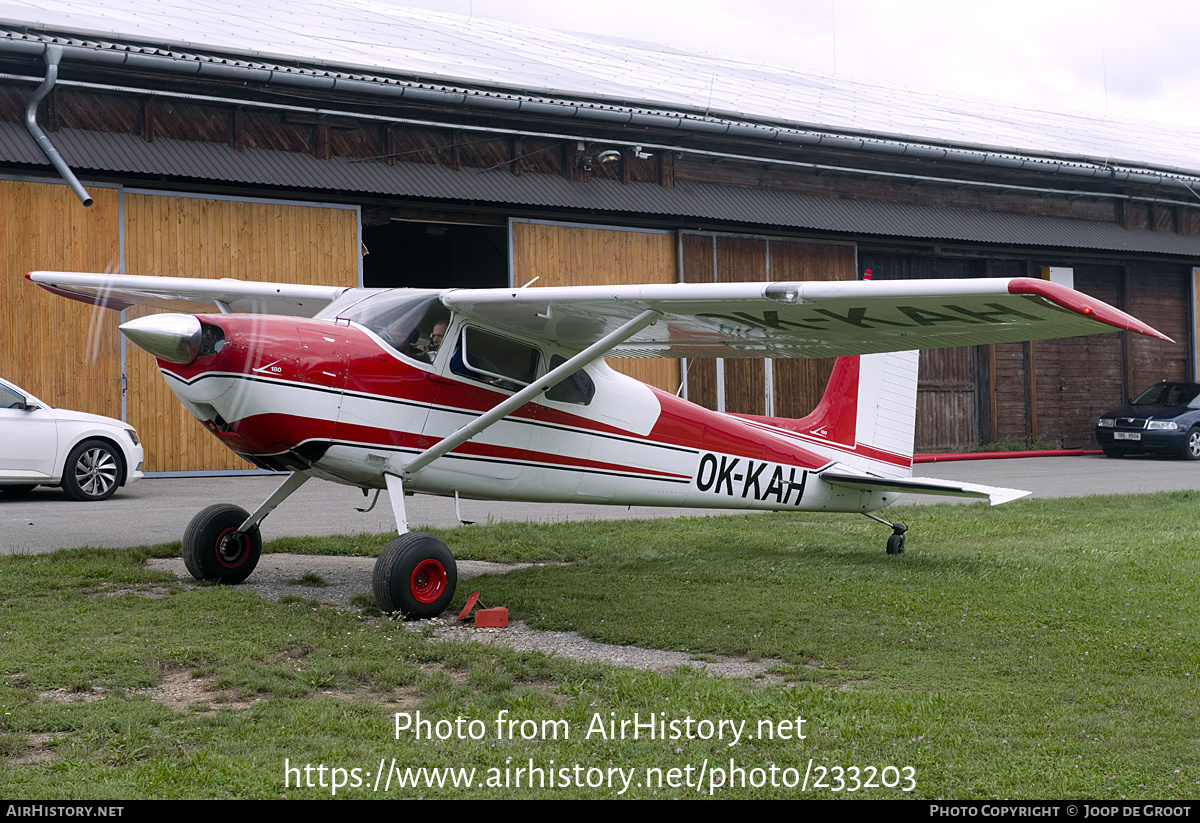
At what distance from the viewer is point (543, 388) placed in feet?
23.5

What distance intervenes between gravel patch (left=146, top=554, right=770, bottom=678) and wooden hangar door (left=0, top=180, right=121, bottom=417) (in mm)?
7659

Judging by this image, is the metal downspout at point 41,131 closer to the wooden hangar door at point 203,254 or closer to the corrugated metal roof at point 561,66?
the corrugated metal roof at point 561,66

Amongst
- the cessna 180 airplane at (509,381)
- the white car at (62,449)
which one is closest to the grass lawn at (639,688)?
the cessna 180 airplane at (509,381)

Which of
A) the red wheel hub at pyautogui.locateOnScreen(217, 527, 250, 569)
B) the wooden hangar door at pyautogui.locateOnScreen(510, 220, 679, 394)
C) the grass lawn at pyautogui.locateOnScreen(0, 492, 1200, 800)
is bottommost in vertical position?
the grass lawn at pyautogui.locateOnScreen(0, 492, 1200, 800)

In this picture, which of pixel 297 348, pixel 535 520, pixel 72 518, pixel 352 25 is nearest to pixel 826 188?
pixel 352 25

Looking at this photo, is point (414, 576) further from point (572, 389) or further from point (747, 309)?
point (747, 309)

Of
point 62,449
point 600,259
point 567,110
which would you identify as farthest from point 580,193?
point 62,449

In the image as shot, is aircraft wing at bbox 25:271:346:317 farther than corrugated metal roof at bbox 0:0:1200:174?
No

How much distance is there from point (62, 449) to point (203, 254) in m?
4.13

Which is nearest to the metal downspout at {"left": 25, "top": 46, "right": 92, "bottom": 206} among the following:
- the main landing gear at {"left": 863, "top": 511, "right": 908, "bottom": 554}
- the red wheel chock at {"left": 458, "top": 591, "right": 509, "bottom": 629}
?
the red wheel chock at {"left": 458, "top": 591, "right": 509, "bottom": 629}

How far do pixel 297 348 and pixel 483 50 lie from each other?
1628 cm

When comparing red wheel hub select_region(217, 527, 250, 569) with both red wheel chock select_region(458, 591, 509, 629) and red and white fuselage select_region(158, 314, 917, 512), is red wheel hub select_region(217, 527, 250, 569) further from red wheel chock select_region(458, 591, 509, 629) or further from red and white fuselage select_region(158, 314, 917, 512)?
red wheel chock select_region(458, 591, 509, 629)

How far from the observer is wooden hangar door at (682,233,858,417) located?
67.8 feet

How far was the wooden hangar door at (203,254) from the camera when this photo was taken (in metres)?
15.8
